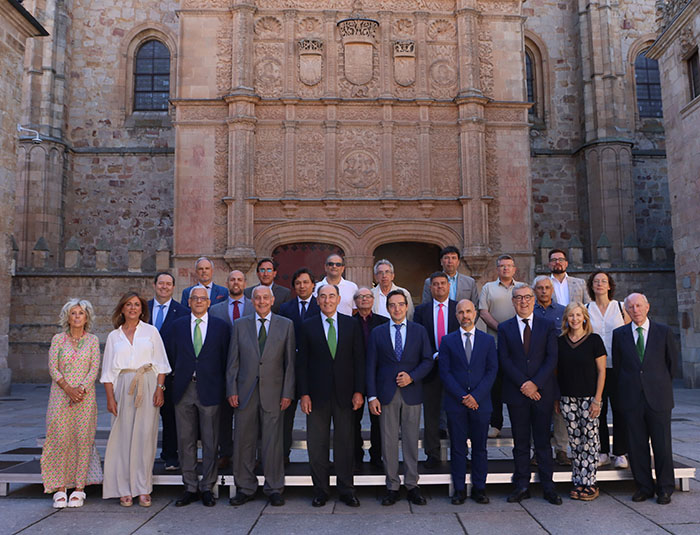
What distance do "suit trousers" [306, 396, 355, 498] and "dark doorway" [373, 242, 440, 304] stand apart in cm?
1289

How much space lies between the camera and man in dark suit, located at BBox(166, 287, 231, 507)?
5246mm

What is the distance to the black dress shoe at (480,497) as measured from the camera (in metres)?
5.08

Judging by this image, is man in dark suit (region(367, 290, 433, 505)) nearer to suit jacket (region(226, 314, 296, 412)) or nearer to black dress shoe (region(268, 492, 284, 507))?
suit jacket (region(226, 314, 296, 412))

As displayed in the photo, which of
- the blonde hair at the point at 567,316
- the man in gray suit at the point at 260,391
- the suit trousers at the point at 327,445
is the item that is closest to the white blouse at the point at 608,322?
the blonde hair at the point at 567,316

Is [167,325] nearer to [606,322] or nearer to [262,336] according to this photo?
[262,336]

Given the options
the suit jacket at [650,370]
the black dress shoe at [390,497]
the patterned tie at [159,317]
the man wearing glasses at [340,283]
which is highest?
the man wearing glasses at [340,283]

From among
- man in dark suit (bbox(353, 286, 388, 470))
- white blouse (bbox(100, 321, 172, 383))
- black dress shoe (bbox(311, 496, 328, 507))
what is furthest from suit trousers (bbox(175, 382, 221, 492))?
man in dark suit (bbox(353, 286, 388, 470))

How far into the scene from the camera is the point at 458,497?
5.11 m

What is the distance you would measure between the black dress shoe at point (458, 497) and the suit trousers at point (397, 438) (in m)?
0.33

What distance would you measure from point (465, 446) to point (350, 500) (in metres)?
1.08

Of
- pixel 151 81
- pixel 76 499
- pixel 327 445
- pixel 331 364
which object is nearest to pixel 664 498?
pixel 327 445

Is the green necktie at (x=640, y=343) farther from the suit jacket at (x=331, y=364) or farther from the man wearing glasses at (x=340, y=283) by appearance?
the man wearing glasses at (x=340, y=283)

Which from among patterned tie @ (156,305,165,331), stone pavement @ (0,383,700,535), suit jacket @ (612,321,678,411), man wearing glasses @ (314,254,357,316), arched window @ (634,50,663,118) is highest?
arched window @ (634,50,663,118)

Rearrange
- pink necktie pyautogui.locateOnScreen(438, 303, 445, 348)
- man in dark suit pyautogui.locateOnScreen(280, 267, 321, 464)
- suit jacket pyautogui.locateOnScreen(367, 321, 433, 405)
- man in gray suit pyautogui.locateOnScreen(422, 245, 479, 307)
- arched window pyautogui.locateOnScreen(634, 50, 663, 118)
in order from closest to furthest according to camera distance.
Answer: suit jacket pyautogui.locateOnScreen(367, 321, 433, 405)
pink necktie pyautogui.locateOnScreen(438, 303, 445, 348)
man in dark suit pyautogui.locateOnScreen(280, 267, 321, 464)
man in gray suit pyautogui.locateOnScreen(422, 245, 479, 307)
arched window pyautogui.locateOnScreen(634, 50, 663, 118)
